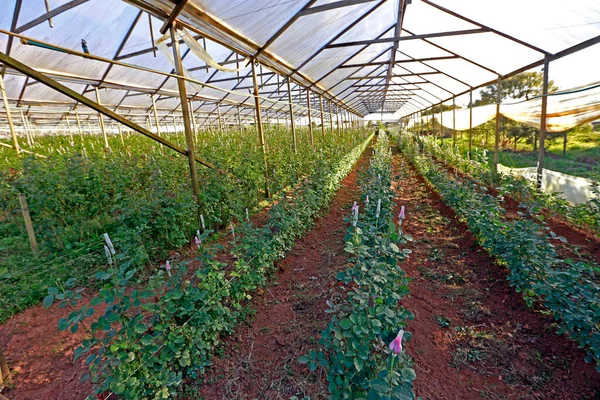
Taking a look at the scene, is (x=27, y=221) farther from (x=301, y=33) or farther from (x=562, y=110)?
(x=562, y=110)

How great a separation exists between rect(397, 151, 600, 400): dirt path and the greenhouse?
17 millimetres

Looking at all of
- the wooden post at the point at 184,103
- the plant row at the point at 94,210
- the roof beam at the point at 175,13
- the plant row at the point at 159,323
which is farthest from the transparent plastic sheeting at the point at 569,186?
the roof beam at the point at 175,13

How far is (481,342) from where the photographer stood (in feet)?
7.89

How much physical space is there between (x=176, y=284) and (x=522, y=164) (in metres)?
13.7

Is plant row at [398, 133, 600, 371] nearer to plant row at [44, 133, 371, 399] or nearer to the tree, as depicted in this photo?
plant row at [44, 133, 371, 399]

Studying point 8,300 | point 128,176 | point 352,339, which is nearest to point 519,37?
point 352,339

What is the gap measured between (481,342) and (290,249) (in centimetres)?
223

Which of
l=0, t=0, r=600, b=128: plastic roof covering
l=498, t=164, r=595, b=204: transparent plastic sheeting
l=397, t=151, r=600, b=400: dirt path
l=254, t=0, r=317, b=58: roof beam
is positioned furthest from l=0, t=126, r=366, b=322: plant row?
l=498, t=164, r=595, b=204: transparent plastic sheeting

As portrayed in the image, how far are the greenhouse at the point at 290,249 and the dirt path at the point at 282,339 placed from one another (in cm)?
2

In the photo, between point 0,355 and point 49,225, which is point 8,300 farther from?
point 0,355

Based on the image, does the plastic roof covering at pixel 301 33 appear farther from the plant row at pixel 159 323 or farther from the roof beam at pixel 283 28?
the plant row at pixel 159 323

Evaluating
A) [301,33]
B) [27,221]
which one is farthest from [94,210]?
[301,33]

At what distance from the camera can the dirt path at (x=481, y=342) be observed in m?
1.98

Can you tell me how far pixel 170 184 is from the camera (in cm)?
432
